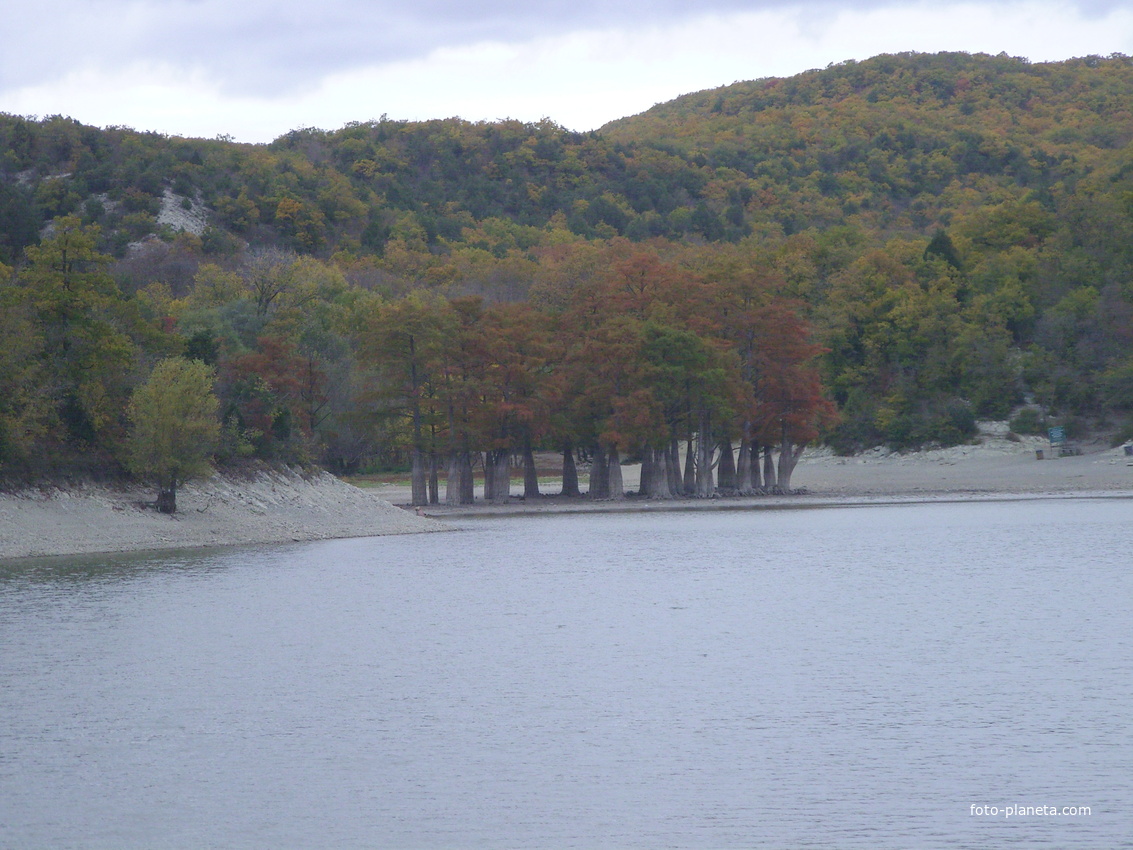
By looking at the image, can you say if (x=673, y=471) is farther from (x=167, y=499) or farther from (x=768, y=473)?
(x=167, y=499)

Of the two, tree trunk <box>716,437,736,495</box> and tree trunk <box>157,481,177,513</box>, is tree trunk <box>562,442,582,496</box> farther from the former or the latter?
tree trunk <box>157,481,177,513</box>

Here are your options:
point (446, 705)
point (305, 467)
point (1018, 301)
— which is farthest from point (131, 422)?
point (1018, 301)

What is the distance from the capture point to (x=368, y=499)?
170 feet

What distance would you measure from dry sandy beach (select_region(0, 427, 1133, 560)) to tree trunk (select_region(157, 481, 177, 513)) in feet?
1.11

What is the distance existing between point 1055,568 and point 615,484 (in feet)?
111

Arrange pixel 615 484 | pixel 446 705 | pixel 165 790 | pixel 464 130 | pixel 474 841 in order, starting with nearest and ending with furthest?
pixel 474 841, pixel 165 790, pixel 446 705, pixel 615 484, pixel 464 130

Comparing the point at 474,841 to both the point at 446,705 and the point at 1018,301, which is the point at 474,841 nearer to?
the point at 446,705

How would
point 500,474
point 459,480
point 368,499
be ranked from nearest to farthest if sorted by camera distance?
point 368,499, point 459,480, point 500,474

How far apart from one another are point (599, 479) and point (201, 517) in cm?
2735

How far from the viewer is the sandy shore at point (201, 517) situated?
36531 mm

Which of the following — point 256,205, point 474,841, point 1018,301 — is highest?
point 256,205

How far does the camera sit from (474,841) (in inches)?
454

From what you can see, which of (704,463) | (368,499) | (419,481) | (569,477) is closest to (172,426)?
(368,499)

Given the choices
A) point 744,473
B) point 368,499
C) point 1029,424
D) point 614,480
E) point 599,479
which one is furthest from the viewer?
point 1029,424
